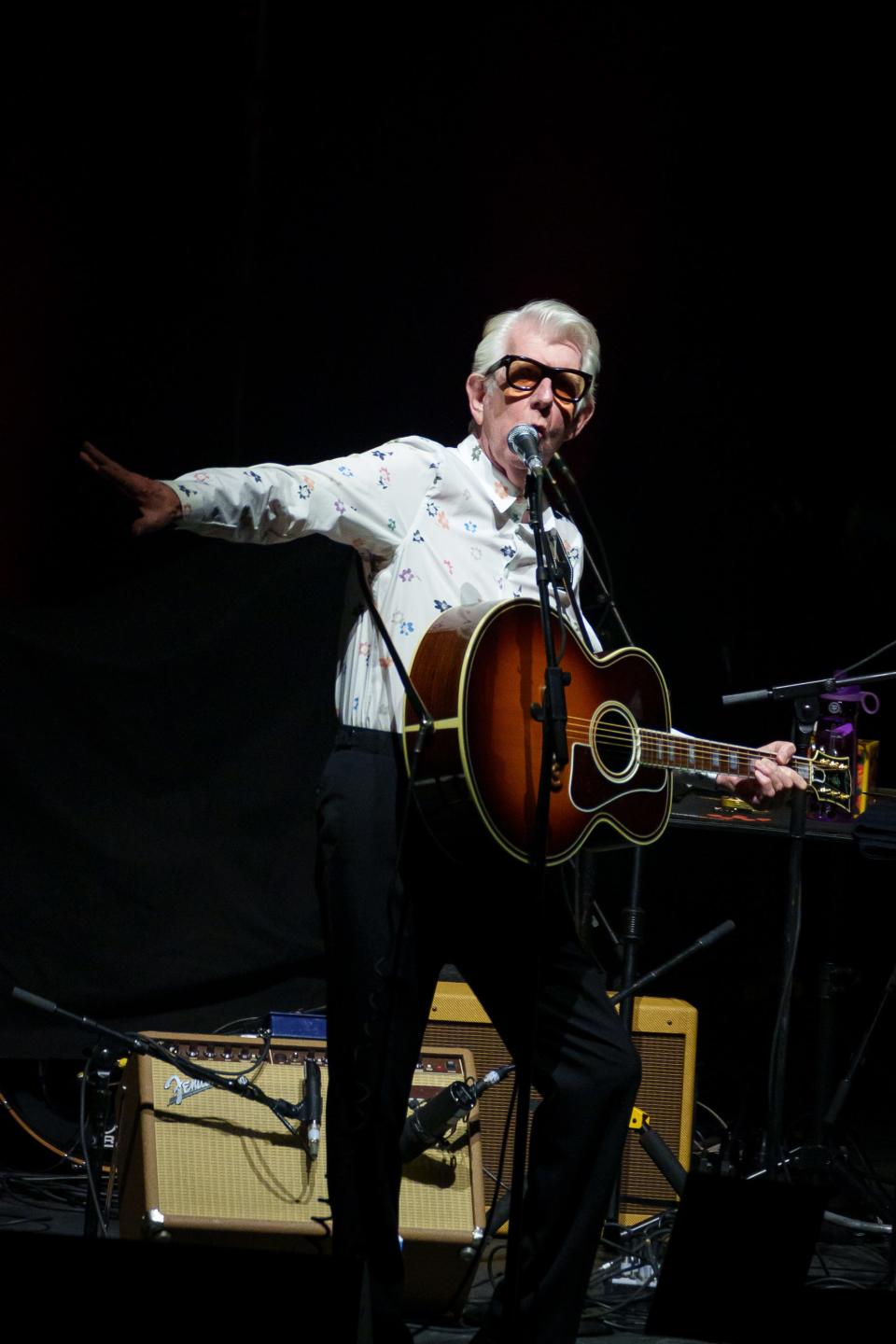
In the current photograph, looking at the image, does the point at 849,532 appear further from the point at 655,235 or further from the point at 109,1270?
the point at 109,1270

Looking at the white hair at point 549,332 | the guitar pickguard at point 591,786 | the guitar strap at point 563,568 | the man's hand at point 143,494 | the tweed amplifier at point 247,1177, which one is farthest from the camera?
the tweed amplifier at point 247,1177

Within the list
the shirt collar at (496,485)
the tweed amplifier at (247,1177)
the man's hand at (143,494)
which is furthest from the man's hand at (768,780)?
the man's hand at (143,494)

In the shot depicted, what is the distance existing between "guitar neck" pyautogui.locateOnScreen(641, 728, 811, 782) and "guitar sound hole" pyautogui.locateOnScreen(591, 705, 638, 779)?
3cm

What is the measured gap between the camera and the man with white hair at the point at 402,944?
8.30 feet

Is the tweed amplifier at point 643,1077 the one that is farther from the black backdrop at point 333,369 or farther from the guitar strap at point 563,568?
the guitar strap at point 563,568

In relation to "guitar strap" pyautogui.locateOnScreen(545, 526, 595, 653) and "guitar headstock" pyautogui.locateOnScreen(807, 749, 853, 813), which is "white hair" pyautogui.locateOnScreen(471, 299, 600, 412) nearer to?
"guitar strap" pyautogui.locateOnScreen(545, 526, 595, 653)

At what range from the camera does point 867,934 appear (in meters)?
5.81

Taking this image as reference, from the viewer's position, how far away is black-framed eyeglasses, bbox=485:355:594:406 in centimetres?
286

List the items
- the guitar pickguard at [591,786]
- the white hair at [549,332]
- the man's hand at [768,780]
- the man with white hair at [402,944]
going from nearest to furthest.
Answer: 1. the man with white hair at [402,944]
2. the guitar pickguard at [591,786]
3. the white hair at [549,332]
4. the man's hand at [768,780]

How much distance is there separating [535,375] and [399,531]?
1.53 ft

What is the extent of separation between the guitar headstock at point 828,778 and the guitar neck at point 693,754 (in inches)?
8.3

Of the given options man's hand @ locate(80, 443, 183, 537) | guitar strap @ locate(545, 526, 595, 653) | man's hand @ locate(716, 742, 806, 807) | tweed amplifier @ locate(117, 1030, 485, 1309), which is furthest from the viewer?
tweed amplifier @ locate(117, 1030, 485, 1309)

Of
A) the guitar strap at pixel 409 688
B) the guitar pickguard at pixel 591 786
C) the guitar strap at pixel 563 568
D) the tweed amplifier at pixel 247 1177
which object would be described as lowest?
the tweed amplifier at pixel 247 1177

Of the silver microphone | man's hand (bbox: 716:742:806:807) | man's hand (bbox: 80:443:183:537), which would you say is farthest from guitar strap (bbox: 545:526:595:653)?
man's hand (bbox: 80:443:183:537)
